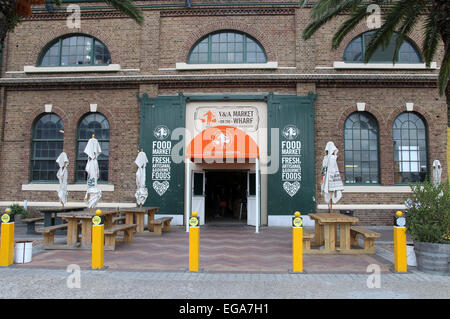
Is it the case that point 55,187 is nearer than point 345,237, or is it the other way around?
point 345,237

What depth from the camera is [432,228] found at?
663 centimetres

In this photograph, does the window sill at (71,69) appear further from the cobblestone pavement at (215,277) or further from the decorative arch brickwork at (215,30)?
the cobblestone pavement at (215,277)

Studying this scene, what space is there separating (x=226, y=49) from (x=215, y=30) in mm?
934

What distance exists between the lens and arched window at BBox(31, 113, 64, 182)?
14.3 metres

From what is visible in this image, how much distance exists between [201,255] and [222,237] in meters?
2.77

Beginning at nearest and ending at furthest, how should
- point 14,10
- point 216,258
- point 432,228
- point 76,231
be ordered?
point 432,228 → point 216,258 → point 14,10 → point 76,231

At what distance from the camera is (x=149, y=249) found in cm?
875

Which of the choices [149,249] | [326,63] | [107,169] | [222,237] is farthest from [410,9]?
[107,169]

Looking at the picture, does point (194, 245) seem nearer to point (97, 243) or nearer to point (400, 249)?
point (97, 243)

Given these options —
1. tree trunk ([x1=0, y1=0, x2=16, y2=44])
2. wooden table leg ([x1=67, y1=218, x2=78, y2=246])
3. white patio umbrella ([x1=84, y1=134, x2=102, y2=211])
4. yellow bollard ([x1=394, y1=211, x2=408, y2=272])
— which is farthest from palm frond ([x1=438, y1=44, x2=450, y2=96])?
tree trunk ([x1=0, y1=0, x2=16, y2=44])

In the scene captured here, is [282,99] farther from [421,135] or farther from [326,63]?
[421,135]

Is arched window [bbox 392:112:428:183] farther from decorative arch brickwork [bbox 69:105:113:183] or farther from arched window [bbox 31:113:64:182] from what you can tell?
arched window [bbox 31:113:64:182]

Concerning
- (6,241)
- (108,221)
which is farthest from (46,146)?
(6,241)

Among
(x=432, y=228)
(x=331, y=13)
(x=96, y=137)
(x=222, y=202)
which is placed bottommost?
(x=222, y=202)
